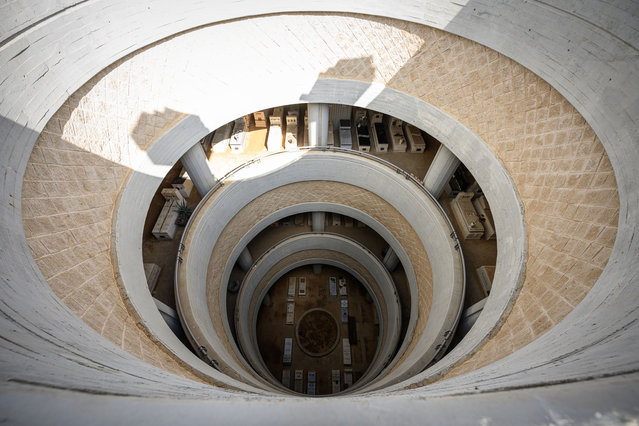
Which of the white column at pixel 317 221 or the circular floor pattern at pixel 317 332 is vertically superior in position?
the white column at pixel 317 221

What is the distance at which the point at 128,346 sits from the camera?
12.5 ft

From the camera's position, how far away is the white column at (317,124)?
9.45 m

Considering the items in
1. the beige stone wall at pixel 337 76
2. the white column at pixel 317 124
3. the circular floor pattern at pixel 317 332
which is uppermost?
the white column at pixel 317 124

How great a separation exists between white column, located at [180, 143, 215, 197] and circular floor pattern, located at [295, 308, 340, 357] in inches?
319

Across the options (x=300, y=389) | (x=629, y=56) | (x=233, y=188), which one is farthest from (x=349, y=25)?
(x=300, y=389)

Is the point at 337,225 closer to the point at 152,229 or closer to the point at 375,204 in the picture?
the point at 375,204

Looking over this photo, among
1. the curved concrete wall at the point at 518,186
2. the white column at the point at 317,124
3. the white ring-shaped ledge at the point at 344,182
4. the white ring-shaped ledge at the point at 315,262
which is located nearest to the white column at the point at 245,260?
the white ring-shaped ledge at the point at 315,262

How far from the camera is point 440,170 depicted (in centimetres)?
890

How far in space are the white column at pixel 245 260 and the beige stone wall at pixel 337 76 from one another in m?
6.79

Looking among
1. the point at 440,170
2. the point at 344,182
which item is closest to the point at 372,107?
the point at 440,170

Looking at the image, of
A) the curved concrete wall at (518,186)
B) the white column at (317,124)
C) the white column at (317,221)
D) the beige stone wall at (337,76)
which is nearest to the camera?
the curved concrete wall at (518,186)

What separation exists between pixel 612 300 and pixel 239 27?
337 inches

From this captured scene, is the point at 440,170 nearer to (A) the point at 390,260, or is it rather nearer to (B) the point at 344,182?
(B) the point at 344,182

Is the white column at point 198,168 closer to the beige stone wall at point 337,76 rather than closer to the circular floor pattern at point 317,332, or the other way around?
the beige stone wall at point 337,76
